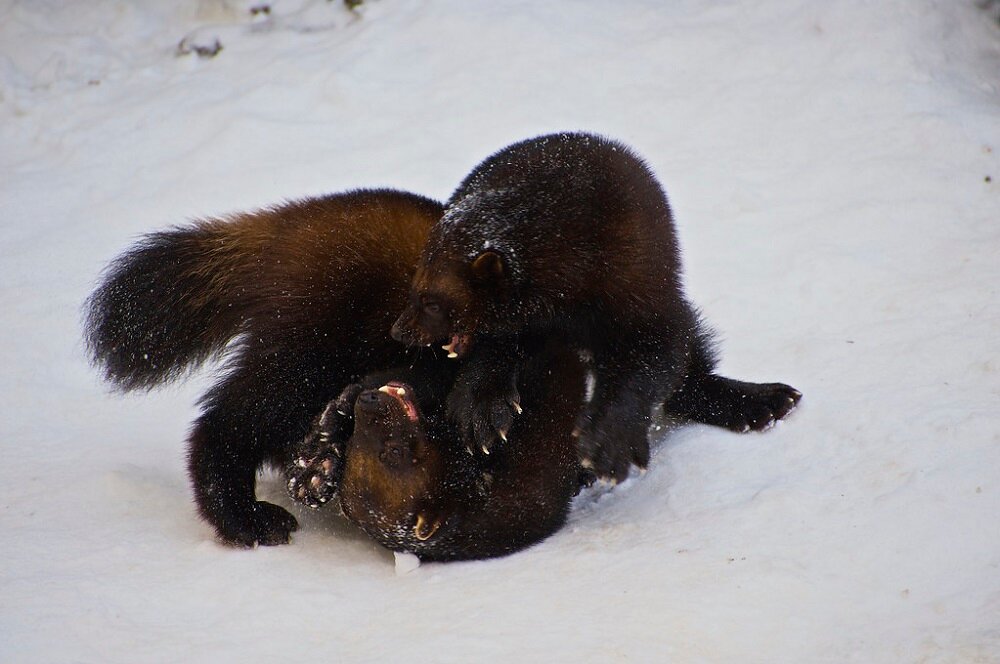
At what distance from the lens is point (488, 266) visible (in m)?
3.88

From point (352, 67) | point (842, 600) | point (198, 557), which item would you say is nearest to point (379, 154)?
point (352, 67)

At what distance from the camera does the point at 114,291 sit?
4312mm

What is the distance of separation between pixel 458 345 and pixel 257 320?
80 centimetres

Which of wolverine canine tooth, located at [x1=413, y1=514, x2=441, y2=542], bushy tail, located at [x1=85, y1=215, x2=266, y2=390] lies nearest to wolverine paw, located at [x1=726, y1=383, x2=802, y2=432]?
wolverine canine tooth, located at [x1=413, y1=514, x2=441, y2=542]

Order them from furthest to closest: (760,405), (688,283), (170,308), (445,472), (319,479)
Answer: (688,283) < (760,405) < (170,308) < (319,479) < (445,472)

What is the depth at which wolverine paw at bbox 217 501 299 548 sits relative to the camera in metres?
3.99

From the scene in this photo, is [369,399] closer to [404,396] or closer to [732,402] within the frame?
[404,396]

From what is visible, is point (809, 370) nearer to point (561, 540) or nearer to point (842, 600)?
point (561, 540)

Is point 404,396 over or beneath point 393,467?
over

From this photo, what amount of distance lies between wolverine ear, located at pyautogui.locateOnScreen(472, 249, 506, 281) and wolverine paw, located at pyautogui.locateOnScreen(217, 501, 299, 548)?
1216 mm

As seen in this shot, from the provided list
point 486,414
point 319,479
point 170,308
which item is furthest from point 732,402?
point 170,308

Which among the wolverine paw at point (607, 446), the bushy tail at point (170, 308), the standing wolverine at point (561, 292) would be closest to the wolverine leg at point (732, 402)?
the standing wolverine at point (561, 292)

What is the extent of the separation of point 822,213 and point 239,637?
4258 mm

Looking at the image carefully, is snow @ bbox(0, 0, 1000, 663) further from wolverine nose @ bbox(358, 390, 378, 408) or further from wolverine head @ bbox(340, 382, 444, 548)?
wolverine nose @ bbox(358, 390, 378, 408)
